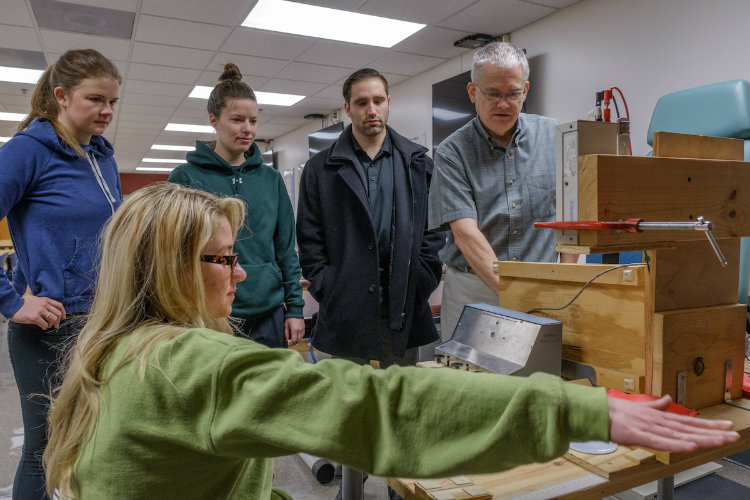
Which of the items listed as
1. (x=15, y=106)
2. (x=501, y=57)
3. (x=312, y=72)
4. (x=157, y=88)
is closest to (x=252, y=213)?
(x=501, y=57)

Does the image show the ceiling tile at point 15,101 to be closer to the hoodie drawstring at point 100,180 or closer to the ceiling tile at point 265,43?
the ceiling tile at point 265,43

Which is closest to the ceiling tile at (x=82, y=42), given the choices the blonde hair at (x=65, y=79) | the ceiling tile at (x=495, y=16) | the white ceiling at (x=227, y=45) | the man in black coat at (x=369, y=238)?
the white ceiling at (x=227, y=45)

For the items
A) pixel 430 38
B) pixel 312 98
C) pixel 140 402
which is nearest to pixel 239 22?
pixel 430 38

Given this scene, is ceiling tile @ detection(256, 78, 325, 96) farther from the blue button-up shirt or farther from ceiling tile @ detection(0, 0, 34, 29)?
the blue button-up shirt

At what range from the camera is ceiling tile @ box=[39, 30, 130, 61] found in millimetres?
4095

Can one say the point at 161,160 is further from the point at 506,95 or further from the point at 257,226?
the point at 506,95

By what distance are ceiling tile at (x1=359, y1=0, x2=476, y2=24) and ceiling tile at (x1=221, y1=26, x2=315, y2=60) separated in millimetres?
762

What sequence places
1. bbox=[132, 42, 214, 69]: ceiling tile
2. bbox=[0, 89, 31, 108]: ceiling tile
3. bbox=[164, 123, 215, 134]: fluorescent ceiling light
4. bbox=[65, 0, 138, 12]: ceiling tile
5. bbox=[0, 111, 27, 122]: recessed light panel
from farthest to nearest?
bbox=[164, 123, 215, 134]: fluorescent ceiling light, bbox=[0, 111, 27, 122]: recessed light panel, bbox=[0, 89, 31, 108]: ceiling tile, bbox=[132, 42, 214, 69]: ceiling tile, bbox=[65, 0, 138, 12]: ceiling tile

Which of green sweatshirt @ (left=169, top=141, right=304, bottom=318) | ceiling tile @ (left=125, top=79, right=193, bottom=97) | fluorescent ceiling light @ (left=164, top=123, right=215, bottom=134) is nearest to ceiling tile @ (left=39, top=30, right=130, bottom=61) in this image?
ceiling tile @ (left=125, top=79, right=193, bottom=97)

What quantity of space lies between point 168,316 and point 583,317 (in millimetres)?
833

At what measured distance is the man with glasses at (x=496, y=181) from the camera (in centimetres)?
157

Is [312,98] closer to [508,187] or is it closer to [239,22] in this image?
[239,22]

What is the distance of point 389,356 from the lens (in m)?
1.96

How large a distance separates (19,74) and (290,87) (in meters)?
2.53
